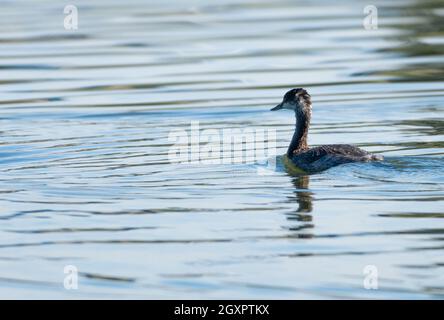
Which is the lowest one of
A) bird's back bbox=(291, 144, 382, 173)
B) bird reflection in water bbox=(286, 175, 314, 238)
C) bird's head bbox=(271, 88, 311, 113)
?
bird reflection in water bbox=(286, 175, 314, 238)

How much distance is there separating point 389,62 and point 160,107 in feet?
17.9

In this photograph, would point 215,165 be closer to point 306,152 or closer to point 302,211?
point 306,152

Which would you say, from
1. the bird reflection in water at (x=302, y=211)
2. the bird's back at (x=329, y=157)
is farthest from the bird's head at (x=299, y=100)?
the bird reflection in water at (x=302, y=211)

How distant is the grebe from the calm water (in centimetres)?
20

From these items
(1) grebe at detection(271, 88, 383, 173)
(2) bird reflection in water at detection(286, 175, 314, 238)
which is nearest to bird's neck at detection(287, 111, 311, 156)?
(1) grebe at detection(271, 88, 383, 173)

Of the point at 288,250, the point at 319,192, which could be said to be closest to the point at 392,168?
the point at 319,192

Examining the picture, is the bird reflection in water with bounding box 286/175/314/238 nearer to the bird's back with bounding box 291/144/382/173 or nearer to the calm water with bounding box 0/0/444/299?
the calm water with bounding box 0/0/444/299

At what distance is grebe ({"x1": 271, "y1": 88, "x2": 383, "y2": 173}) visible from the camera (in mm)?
13633

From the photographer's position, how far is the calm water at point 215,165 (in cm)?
986

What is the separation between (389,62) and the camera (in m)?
22.5

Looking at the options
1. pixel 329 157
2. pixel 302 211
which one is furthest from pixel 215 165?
pixel 302 211
